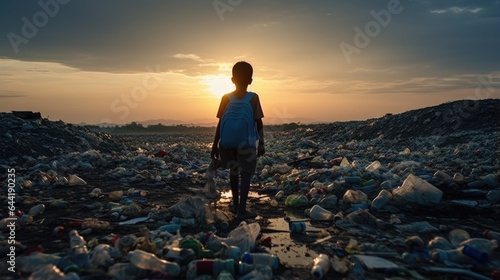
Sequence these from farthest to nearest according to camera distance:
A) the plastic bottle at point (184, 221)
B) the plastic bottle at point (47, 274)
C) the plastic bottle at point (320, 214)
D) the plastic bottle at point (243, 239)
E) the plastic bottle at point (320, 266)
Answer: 1. the plastic bottle at point (320, 214)
2. the plastic bottle at point (184, 221)
3. the plastic bottle at point (243, 239)
4. the plastic bottle at point (320, 266)
5. the plastic bottle at point (47, 274)

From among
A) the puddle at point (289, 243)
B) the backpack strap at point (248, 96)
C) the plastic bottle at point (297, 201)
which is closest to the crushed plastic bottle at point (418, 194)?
the plastic bottle at point (297, 201)

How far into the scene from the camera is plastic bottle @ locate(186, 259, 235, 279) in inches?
87.8

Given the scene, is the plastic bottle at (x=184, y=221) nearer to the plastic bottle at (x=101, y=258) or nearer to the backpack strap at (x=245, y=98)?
the plastic bottle at (x=101, y=258)

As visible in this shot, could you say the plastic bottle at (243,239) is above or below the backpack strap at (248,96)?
below

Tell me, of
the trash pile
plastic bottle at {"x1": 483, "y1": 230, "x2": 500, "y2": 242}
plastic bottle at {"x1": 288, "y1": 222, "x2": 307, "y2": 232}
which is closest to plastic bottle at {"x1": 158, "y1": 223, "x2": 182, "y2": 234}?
the trash pile

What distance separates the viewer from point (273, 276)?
2.30 m

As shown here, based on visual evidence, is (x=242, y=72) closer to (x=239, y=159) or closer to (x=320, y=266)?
(x=239, y=159)

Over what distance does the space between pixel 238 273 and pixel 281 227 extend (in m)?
1.28

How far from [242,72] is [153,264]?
7.41 feet

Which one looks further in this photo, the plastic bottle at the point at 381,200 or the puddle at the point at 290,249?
the plastic bottle at the point at 381,200

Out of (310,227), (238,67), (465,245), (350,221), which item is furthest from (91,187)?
(465,245)

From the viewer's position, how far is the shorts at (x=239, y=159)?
3.82m

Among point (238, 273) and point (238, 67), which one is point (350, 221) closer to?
point (238, 273)

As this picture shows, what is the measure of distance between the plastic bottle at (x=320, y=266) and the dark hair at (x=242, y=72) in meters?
2.06
